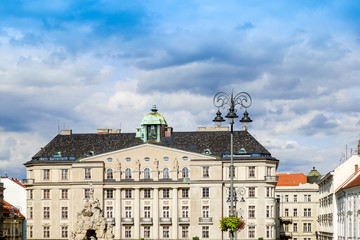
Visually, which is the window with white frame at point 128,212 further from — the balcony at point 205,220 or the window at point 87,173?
the balcony at point 205,220

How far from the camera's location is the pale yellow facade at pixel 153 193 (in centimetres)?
11125

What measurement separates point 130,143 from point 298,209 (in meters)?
38.5

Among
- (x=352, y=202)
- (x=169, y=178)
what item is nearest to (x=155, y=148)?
(x=169, y=178)

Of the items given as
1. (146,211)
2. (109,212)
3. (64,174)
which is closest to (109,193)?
(109,212)

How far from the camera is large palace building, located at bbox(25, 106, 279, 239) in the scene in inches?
4385

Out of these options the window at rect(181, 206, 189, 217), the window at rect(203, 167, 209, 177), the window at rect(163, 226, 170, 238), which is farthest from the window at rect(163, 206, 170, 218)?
the window at rect(203, 167, 209, 177)

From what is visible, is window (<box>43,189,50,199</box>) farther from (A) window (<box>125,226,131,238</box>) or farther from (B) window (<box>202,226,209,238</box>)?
(B) window (<box>202,226,209,238</box>)

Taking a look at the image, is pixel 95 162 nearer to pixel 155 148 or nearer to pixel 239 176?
pixel 155 148

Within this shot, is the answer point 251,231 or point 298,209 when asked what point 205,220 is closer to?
point 251,231

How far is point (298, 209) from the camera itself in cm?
13950

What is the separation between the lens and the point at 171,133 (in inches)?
4771

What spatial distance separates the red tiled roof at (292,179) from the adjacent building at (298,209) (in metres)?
4.89

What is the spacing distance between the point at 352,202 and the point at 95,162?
43300mm

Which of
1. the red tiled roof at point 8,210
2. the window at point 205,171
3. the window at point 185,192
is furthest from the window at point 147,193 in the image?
the red tiled roof at point 8,210
